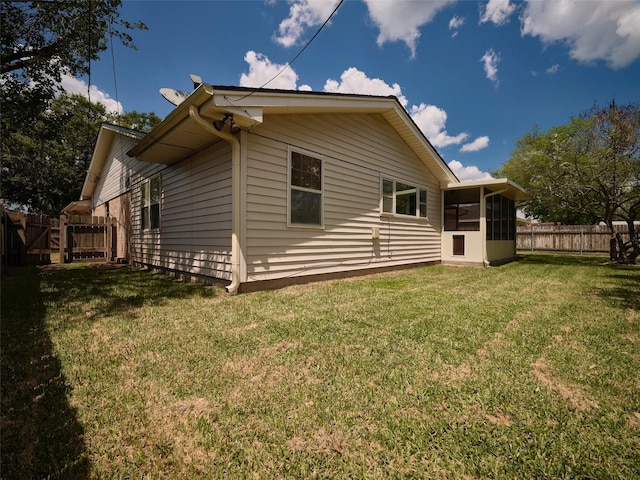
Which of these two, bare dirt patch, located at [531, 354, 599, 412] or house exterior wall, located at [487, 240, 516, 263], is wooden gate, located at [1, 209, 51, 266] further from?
house exterior wall, located at [487, 240, 516, 263]

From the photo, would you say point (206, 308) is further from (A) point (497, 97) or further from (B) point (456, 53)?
(A) point (497, 97)

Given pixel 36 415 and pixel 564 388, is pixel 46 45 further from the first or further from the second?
pixel 564 388

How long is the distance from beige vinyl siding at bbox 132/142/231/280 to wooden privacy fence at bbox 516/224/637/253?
2029 centimetres

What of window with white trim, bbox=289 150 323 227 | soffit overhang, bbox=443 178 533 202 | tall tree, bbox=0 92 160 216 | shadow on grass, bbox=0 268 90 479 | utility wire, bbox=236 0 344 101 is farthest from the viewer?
tall tree, bbox=0 92 160 216

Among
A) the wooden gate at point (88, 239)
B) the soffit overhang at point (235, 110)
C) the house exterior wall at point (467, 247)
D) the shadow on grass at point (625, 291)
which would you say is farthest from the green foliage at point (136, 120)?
the shadow on grass at point (625, 291)

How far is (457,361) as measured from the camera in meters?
2.41

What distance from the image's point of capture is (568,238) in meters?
17.2

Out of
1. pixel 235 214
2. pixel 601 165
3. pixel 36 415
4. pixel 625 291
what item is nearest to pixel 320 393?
pixel 36 415

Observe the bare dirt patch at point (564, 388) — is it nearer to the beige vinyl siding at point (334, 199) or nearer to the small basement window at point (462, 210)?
the beige vinyl siding at point (334, 199)

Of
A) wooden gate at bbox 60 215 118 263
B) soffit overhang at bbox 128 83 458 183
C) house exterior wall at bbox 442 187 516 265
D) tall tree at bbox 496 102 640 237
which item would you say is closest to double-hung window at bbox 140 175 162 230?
soffit overhang at bbox 128 83 458 183

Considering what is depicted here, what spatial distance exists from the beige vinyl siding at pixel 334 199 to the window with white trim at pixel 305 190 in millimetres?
144

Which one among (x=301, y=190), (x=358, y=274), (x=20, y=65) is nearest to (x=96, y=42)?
(x=20, y=65)

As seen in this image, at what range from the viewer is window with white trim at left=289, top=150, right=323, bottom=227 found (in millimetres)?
5633

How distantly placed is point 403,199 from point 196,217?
600 cm
